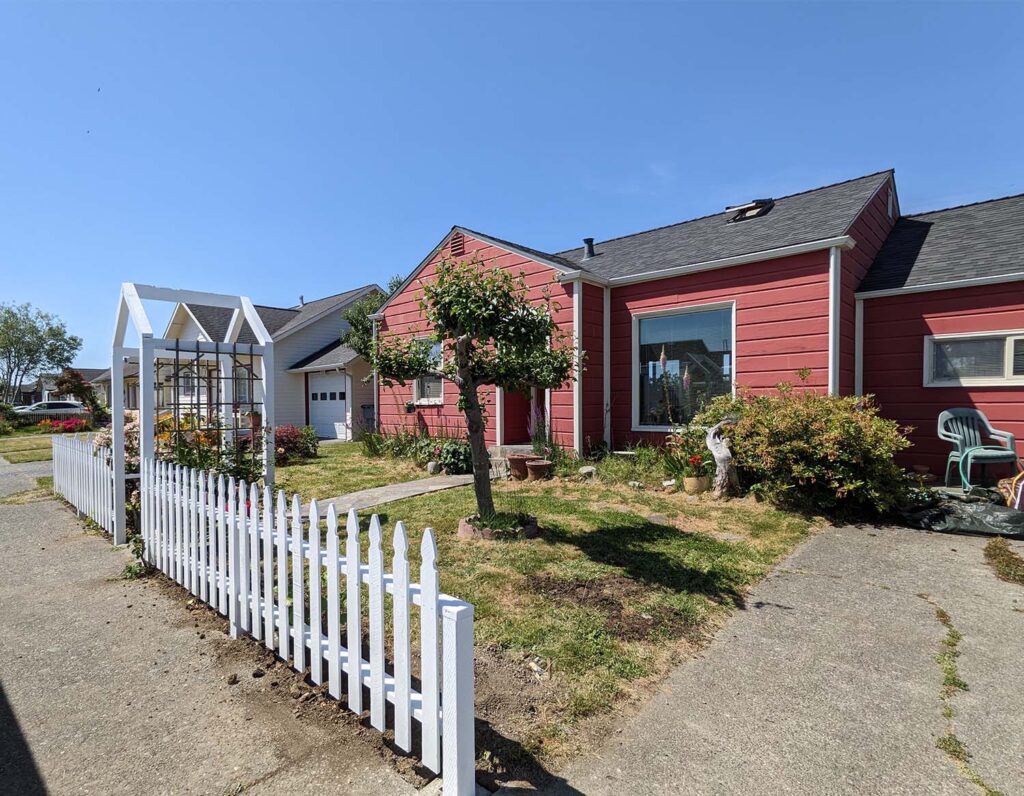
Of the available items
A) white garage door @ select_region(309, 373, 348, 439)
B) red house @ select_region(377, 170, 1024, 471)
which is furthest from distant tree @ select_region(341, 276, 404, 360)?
red house @ select_region(377, 170, 1024, 471)

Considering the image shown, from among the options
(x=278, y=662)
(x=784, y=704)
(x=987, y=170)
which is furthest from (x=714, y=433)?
(x=987, y=170)

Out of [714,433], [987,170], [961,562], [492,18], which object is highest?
[492,18]

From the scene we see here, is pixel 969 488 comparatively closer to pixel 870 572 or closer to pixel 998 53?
pixel 870 572

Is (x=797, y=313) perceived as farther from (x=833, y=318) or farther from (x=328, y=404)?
(x=328, y=404)

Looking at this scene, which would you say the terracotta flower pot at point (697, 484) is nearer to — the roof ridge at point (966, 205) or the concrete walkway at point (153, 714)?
the concrete walkway at point (153, 714)

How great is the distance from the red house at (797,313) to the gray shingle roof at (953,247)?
0.11 feet

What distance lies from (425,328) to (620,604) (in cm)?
870

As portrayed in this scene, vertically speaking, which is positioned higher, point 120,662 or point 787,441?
point 787,441

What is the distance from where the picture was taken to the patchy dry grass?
4.00 m

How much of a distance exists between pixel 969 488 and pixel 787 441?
2581 mm

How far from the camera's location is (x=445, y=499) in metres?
6.82

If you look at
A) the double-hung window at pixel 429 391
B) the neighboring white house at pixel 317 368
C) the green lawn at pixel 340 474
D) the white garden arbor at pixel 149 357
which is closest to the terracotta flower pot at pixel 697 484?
the green lawn at pixel 340 474

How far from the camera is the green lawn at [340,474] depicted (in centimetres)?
809

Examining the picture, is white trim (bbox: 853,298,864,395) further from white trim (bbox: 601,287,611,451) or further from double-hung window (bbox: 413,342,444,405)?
double-hung window (bbox: 413,342,444,405)
